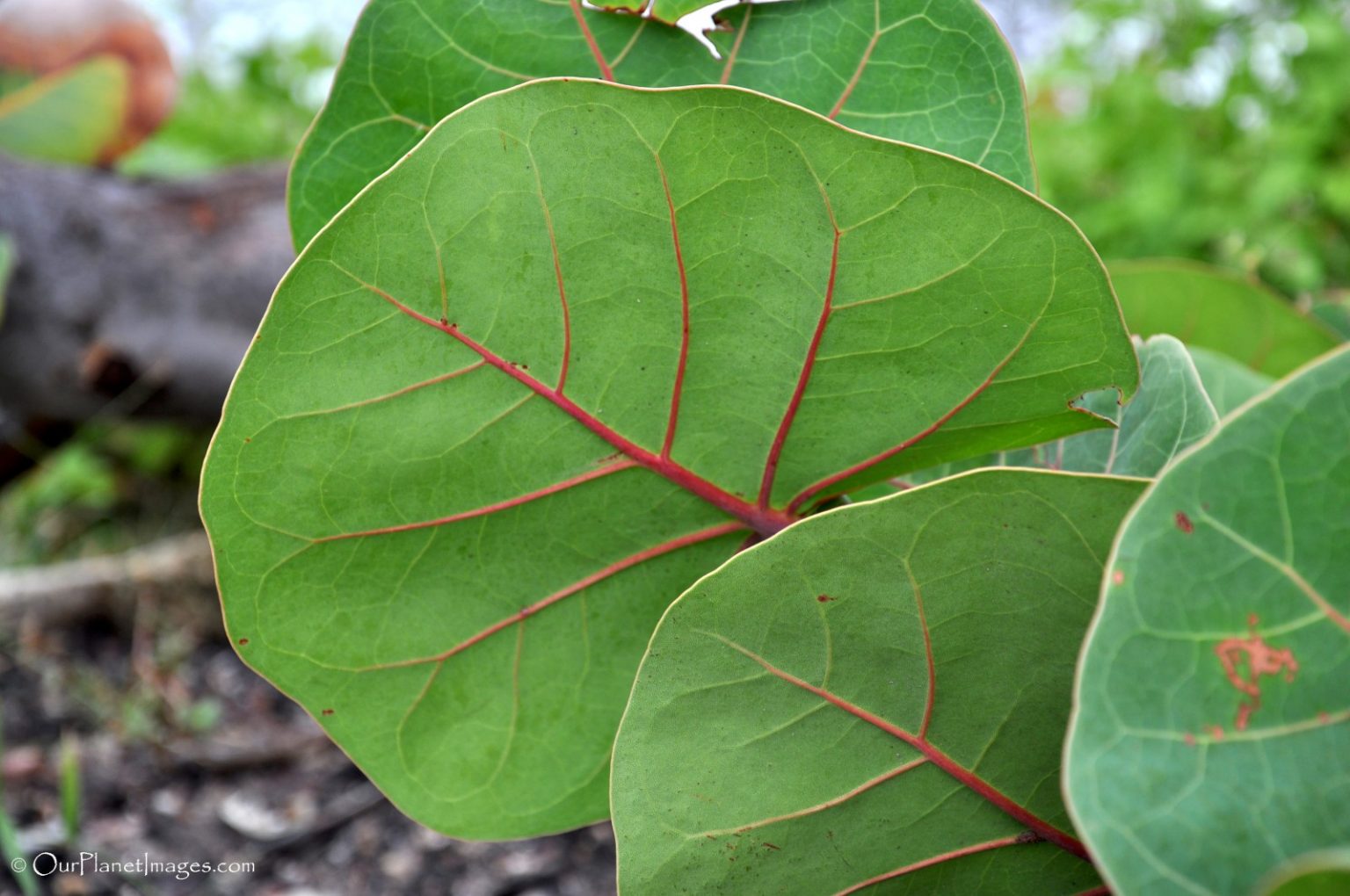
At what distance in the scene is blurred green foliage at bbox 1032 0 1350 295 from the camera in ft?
6.12

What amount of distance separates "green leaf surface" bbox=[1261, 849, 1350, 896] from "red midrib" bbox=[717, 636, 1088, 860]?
0.12m

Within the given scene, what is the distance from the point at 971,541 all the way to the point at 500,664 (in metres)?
0.21

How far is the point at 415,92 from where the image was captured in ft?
1.48

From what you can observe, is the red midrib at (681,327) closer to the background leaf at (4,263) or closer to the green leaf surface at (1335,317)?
the green leaf surface at (1335,317)

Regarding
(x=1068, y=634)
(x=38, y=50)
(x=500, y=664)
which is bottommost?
(x=38, y=50)

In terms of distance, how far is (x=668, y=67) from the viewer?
1.46 feet

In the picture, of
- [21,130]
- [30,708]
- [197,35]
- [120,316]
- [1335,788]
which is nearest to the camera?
[1335,788]

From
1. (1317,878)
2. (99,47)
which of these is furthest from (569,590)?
(99,47)

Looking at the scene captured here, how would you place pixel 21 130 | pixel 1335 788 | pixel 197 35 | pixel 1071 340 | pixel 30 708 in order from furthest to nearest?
pixel 197 35 < pixel 21 130 < pixel 30 708 < pixel 1071 340 < pixel 1335 788

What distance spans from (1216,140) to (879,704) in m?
2.26

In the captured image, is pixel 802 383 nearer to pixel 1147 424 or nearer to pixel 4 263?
pixel 1147 424

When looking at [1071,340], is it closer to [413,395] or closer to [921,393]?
[921,393]

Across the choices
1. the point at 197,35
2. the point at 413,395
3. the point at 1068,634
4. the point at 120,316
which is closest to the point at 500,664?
the point at 413,395

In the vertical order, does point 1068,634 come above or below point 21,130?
above
